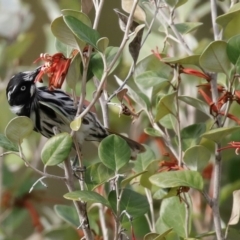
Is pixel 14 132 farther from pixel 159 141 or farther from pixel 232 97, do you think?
pixel 159 141

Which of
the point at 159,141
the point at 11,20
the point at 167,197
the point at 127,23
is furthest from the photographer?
the point at 11,20

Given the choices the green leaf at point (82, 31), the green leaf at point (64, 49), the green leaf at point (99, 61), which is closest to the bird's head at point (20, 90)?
the green leaf at point (64, 49)

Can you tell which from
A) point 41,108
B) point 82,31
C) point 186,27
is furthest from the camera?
point 41,108

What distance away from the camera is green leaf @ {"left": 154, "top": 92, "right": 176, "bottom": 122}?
1365mm

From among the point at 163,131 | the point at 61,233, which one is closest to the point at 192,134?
the point at 163,131

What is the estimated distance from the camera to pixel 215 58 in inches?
50.0

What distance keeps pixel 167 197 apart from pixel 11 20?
3.79 ft

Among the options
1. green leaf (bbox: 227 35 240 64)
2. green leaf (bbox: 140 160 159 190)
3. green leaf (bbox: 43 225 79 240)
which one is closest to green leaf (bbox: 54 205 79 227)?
green leaf (bbox: 43 225 79 240)

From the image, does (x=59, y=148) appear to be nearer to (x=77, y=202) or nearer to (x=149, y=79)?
(x=77, y=202)

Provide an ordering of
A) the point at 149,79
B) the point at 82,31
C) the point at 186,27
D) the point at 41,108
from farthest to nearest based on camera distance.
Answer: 1. the point at 41,108
2. the point at 186,27
3. the point at 149,79
4. the point at 82,31

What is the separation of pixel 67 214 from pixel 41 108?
240mm

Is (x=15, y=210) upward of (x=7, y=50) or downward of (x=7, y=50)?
downward

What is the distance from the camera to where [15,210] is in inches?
81.9

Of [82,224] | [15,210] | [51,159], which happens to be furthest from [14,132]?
[15,210]
